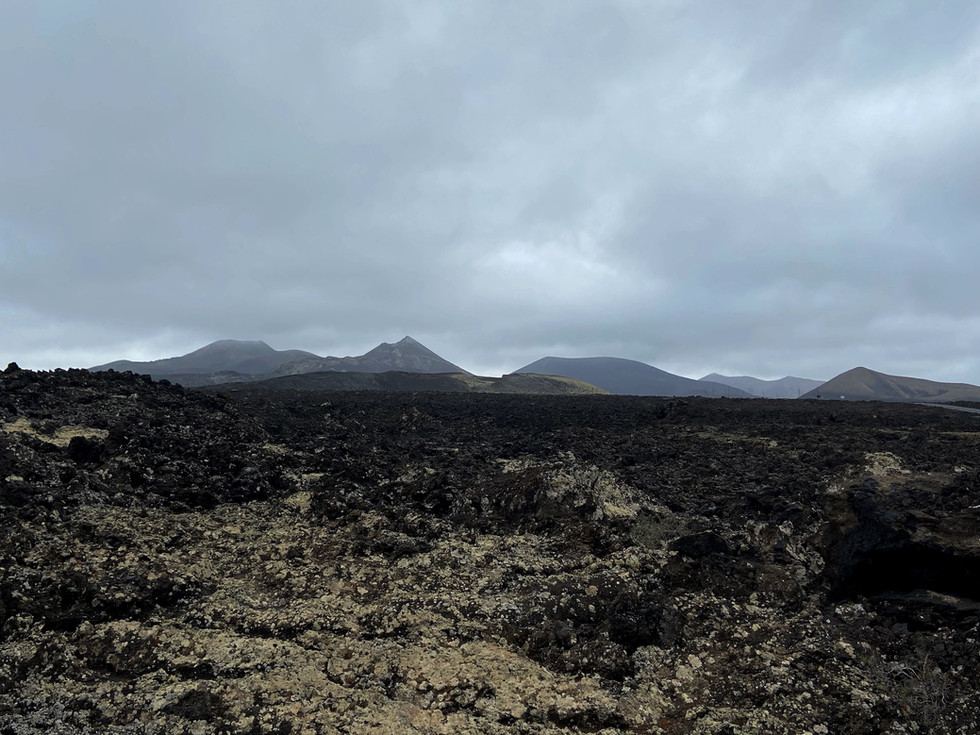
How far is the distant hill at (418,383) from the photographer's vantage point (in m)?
64.3

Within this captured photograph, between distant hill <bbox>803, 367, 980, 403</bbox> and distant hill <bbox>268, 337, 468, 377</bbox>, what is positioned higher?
distant hill <bbox>268, 337, 468, 377</bbox>

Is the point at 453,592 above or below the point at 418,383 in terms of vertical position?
below

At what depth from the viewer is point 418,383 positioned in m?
69.8

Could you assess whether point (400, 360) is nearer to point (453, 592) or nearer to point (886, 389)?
point (886, 389)

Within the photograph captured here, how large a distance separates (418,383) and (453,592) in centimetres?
6113

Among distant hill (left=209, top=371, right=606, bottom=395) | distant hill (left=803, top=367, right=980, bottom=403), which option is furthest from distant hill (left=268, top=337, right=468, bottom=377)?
distant hill (left=803, top=367, right=980, bottom=403)

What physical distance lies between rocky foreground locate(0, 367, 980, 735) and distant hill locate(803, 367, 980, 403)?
11325 cm

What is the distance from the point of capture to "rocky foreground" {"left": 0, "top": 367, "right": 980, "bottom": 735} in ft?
20.8

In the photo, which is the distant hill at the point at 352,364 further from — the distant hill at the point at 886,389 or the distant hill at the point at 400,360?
the distant hill at the point at 886,389

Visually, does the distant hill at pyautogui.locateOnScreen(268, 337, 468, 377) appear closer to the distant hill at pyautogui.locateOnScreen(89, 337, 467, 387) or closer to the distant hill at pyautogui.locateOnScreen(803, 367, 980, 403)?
the distant hill at pyautogui.locateOnScreen(89, 337, 467, 387)

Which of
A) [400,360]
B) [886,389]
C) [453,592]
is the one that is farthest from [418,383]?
[886,389]

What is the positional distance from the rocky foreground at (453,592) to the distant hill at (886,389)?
372 ft

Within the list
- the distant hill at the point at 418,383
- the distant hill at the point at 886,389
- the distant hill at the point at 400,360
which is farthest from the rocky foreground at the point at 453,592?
the distant hill at the point at 400,360

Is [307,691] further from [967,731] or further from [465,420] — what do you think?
[465,420]
